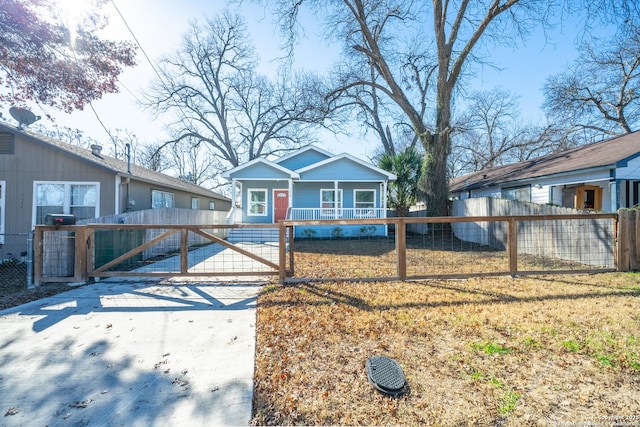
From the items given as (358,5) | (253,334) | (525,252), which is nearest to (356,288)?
(253,334)

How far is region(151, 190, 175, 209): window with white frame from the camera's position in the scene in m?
12.9

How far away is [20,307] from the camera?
15.4 ft

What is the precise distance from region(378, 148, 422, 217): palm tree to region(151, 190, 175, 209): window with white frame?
41.2ft

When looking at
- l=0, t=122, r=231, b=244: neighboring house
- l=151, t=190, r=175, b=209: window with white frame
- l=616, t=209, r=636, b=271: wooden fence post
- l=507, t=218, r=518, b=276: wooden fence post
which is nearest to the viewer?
l=507, t=218, r=518, b=276: wooden fence post

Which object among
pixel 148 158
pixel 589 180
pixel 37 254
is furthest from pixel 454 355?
pixel 148 158

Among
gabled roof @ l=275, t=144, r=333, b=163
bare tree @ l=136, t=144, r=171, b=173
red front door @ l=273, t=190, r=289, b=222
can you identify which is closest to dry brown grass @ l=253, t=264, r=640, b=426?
red front door @ l=273, t=190, r=289, b=222

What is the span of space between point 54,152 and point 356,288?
11074mm

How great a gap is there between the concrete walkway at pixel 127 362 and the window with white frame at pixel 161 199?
8608 millimetres

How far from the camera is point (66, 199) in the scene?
32.0ft

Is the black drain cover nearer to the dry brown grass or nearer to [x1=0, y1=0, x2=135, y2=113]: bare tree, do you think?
the dry brown grass

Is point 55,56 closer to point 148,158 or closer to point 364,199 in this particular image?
point 364,199

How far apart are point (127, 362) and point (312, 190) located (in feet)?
46.5

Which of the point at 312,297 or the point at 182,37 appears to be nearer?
the point at 312,297

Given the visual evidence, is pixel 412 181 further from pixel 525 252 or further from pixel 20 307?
pixel 20 307
